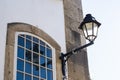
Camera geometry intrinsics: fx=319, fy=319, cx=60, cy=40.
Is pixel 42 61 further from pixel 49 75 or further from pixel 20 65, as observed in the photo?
pixel 20 65

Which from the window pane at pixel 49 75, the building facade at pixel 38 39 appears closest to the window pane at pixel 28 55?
the building facade at pixel 38 39

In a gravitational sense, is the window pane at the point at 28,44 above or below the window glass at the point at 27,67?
above

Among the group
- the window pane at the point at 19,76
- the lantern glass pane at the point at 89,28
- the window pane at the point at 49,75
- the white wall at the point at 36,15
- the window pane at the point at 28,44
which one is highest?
the white wall at the point at 36,15

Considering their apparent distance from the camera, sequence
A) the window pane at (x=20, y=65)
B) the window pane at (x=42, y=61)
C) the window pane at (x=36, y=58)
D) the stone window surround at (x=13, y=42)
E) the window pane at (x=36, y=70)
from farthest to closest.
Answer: the window pane at (x=42, y=61) → the window pane at (x=36, y=58) → the window pane at (x=36, y=70) → the window pane at (x=20, y=65) → the stone window surround at (x=13, y=42)

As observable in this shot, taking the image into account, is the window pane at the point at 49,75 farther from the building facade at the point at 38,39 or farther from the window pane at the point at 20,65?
the window pane at the point at 20,65

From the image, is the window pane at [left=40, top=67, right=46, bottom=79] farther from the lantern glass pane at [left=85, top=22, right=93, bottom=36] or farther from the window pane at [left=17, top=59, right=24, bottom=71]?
the lantern glass pane at [left=85, top=22, right=93, bottom=36]

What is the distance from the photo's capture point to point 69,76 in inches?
291

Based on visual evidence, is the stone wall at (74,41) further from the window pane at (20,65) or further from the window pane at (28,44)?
the window pane at (20,65)

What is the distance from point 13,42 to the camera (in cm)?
627

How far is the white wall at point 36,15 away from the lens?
20.6ft

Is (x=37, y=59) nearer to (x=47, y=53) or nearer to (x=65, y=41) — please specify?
(x=47, y=53)

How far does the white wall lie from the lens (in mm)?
6266

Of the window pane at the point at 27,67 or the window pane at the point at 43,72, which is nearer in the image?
the window pane at the point at 27,67

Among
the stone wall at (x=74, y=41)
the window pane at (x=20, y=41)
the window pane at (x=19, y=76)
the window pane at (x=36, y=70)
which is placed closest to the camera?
the window pane at (x=19, y=76)
